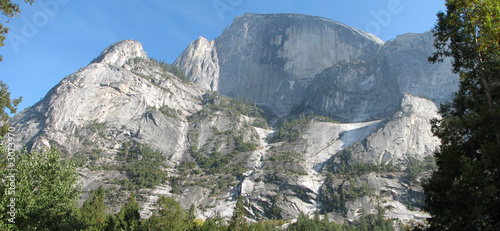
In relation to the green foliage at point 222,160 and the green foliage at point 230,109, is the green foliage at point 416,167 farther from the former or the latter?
the green foliage at point 230,109

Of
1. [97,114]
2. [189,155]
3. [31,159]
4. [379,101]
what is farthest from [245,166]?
[31,159]

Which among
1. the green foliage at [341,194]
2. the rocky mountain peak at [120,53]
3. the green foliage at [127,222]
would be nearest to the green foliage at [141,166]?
the green foliage at [341,194]

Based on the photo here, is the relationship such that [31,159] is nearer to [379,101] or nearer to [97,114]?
[97,114]

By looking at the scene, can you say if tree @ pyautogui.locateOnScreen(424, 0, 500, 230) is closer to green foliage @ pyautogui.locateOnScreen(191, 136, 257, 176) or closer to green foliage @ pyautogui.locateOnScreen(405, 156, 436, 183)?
green foliage @ pyautogui.locateOnScreen(405, 156, 436, 183)

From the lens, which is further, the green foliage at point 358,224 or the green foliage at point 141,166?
the green foliage at point 141,166

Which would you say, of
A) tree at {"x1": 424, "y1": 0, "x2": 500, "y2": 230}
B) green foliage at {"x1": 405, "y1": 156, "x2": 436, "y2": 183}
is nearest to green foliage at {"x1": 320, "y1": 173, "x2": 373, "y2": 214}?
green foliage at {"x1": 405, "y1": 156, "x2": 436, "y2": 183}

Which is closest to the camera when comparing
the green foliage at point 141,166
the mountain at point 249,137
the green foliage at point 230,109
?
the mountain at point 249,137

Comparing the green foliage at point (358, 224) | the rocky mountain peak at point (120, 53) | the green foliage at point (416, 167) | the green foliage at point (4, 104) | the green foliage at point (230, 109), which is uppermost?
the rocky mountain peak at point (120, 53)
